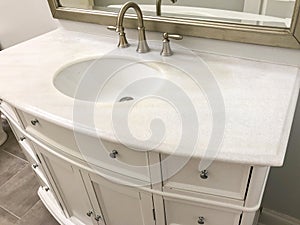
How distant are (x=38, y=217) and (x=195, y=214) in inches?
45.4

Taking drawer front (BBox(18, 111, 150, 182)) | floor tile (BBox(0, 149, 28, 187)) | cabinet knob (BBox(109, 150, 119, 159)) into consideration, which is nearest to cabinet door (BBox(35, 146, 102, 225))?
drawer front (BBox(18, 111, 150, 182))

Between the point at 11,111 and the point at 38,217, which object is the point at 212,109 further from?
the point at 38,217

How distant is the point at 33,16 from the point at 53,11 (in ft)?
1.01

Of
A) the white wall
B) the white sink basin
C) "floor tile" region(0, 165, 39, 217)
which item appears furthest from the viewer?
"floor tile" region(0, 165, 39, 217)

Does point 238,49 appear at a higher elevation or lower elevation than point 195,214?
higher

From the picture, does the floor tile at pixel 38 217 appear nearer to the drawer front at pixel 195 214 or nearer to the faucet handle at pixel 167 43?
the drawer front at pixel 195 214

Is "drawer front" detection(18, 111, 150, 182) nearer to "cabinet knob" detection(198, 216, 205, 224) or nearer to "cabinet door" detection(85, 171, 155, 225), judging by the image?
"cabinet door" detection(85, 171, 155, 225)

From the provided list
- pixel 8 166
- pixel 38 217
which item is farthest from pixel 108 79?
pixel 8 166

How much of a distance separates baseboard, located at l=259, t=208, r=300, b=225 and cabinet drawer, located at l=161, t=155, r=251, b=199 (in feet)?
2.45

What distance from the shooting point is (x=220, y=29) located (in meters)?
0.90

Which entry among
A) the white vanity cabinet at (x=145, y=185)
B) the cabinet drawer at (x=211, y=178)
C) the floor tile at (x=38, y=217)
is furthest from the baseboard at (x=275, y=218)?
the floor tile at (x=38, y=217)

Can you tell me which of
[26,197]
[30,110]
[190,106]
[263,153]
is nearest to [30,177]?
[26,197]

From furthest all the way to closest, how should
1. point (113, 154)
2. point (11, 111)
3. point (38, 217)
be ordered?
1. point (38, 217)
2. point (11, 111)
3. point (113, 154)

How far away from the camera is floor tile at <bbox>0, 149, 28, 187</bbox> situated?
185 cm
